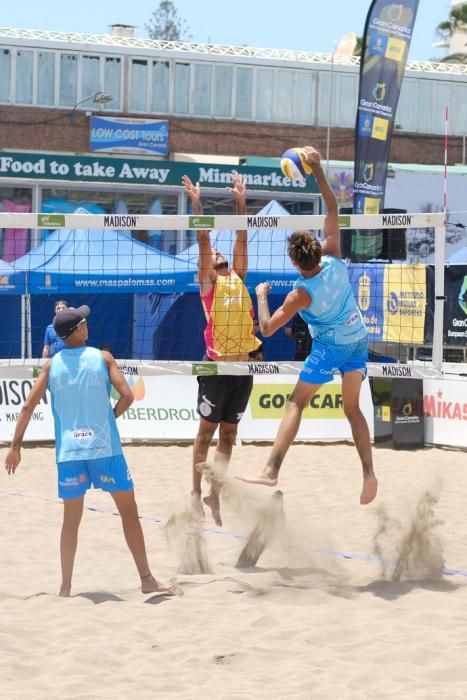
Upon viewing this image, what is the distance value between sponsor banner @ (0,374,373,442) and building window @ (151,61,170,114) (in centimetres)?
2585

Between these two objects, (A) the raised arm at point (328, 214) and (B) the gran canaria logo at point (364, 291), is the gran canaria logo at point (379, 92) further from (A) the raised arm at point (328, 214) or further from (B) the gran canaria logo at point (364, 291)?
(A) the raised arm at point (328, 214)

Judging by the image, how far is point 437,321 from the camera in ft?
30.3

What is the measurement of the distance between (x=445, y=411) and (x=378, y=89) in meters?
10.1

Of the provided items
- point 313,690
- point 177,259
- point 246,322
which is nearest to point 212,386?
point 246,322

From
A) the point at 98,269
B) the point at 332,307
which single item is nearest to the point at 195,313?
the point at 98,269

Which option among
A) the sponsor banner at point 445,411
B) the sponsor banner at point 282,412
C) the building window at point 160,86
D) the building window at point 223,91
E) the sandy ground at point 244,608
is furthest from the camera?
the building window at point 223,91

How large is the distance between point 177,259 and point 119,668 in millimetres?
11011

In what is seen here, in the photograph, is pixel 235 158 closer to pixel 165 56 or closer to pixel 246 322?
pixel 165 56

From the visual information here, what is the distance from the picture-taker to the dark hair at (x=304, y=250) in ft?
19.3

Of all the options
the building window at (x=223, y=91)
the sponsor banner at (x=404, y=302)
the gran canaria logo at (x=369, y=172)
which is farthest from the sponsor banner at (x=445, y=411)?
the building window at (x=223, y=91)

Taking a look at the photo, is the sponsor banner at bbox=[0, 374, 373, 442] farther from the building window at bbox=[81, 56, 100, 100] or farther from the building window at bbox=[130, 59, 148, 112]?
the building window at bbox=[130, 59, 148, 112]

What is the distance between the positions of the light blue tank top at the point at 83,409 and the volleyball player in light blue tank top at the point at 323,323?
843 mm

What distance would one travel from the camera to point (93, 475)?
5.58m

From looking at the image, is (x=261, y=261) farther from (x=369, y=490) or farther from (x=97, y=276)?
(x=369, y=490)
